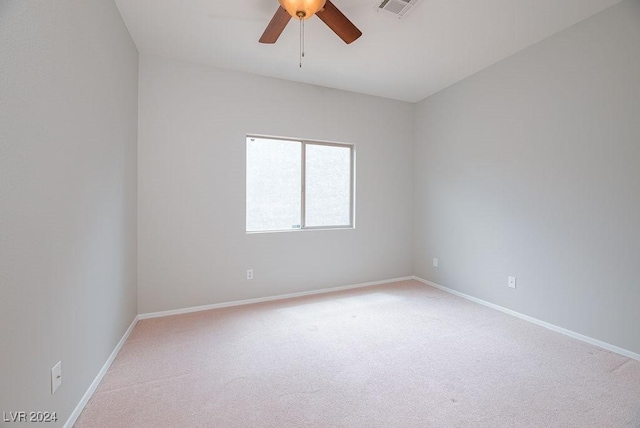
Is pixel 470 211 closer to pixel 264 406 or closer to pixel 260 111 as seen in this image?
pixel 260 111

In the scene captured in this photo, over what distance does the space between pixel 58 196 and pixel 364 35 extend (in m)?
2.66

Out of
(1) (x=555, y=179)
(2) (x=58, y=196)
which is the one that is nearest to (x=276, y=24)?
(2) (x=58, y=196)

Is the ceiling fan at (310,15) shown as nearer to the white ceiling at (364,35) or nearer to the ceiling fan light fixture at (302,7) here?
the ceiling fan light fixture at (302,7)

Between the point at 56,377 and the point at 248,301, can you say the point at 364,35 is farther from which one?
the point at 56,377

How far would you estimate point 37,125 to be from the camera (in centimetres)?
122

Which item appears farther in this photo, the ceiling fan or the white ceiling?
the white ceiling

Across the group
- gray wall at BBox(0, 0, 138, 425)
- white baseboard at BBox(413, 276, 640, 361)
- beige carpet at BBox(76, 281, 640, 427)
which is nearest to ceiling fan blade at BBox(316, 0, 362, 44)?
gray wall at BBox(0, 0, 138, 425)

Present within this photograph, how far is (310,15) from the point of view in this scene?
189 centimetres

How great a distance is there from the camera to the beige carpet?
5.30 feet

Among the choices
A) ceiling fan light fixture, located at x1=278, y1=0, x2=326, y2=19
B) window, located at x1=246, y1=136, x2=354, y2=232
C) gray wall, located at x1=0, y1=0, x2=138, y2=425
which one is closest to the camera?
gray wall, located at x1=0, y1=0, x2=138, y2=425

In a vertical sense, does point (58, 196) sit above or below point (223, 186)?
below

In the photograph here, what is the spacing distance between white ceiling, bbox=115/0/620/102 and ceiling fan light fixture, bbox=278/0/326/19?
0.55 m

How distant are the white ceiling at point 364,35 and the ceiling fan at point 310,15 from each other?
32 centimetres

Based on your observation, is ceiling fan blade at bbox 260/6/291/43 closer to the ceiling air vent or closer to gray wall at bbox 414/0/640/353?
the ceiling air vent
